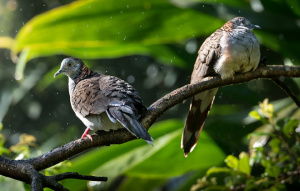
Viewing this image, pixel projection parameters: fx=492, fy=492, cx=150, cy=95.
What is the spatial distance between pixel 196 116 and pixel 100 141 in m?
0.89

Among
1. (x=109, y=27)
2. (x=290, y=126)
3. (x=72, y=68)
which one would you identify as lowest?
(x=290, y=126)

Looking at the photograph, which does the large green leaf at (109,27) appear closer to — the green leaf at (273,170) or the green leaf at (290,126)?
the green leaf at (290,126)

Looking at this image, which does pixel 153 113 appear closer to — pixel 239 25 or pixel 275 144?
pixel 275 144

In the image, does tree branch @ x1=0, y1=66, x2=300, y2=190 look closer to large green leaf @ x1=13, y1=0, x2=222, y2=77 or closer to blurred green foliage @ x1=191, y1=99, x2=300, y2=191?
blurred green foliage @ x1=191, y1=99, x2=300, y2=191

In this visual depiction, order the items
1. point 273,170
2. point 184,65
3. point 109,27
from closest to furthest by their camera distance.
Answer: point 273,170 → point 109,27 → point 184,65

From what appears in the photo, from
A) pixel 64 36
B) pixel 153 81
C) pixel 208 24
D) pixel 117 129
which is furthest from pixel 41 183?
pixel 153 81

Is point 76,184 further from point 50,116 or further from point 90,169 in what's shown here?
point 50,116

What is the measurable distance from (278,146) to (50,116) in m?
3.11

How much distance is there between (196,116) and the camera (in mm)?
2646

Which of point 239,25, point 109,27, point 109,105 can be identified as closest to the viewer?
point 109,105

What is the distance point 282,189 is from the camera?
264 centimetres

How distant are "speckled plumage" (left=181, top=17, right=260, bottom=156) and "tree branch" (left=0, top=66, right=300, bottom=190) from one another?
0.08 m

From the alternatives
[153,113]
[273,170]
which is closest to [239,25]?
[273,170]

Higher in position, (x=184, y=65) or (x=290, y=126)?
(x=290, y=126)
